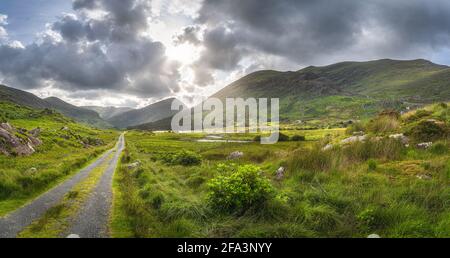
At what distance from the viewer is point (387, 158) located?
607 inches

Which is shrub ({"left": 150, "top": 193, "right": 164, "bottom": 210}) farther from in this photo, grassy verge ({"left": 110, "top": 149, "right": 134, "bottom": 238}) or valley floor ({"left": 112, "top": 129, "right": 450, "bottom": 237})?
grassy verge ({"left": 110, "top": 149, "right": 134, "bottom": 238})

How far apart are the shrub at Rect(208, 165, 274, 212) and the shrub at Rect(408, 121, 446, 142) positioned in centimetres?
1198

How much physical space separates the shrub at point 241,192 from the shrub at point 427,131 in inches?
472

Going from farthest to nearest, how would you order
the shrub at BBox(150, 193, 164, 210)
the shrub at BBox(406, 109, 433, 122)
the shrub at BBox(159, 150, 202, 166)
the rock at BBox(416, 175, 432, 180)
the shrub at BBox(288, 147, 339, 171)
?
the shrub at BBox(159, 150, 202, 166) < the shrub at BBox(406, 109, 433, 122) < the shrub at BBox(288, 147, 339, 171) < the shrub at BBox(150, 193, 164, 210) < the rock at BBox(416, 175, 432, 180)

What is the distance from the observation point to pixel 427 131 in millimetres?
17000

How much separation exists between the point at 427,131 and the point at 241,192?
45.4 ft

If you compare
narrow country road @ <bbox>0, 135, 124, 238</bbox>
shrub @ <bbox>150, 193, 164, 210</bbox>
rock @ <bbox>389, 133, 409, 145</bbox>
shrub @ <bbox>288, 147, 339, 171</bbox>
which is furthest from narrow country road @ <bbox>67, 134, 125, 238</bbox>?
rock @ <bbox>389, 133, 409, 145</bbox>

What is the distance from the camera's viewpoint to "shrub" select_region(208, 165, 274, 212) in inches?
417

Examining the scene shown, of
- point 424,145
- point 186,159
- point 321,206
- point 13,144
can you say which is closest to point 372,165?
point 424,145

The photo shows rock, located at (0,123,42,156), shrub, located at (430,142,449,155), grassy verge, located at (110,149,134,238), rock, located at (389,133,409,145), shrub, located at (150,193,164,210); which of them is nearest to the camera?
grassy verge, located at (110,149,134,238)

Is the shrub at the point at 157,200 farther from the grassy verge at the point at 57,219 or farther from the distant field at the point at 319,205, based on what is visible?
the grassy verge at the point at 57,219
